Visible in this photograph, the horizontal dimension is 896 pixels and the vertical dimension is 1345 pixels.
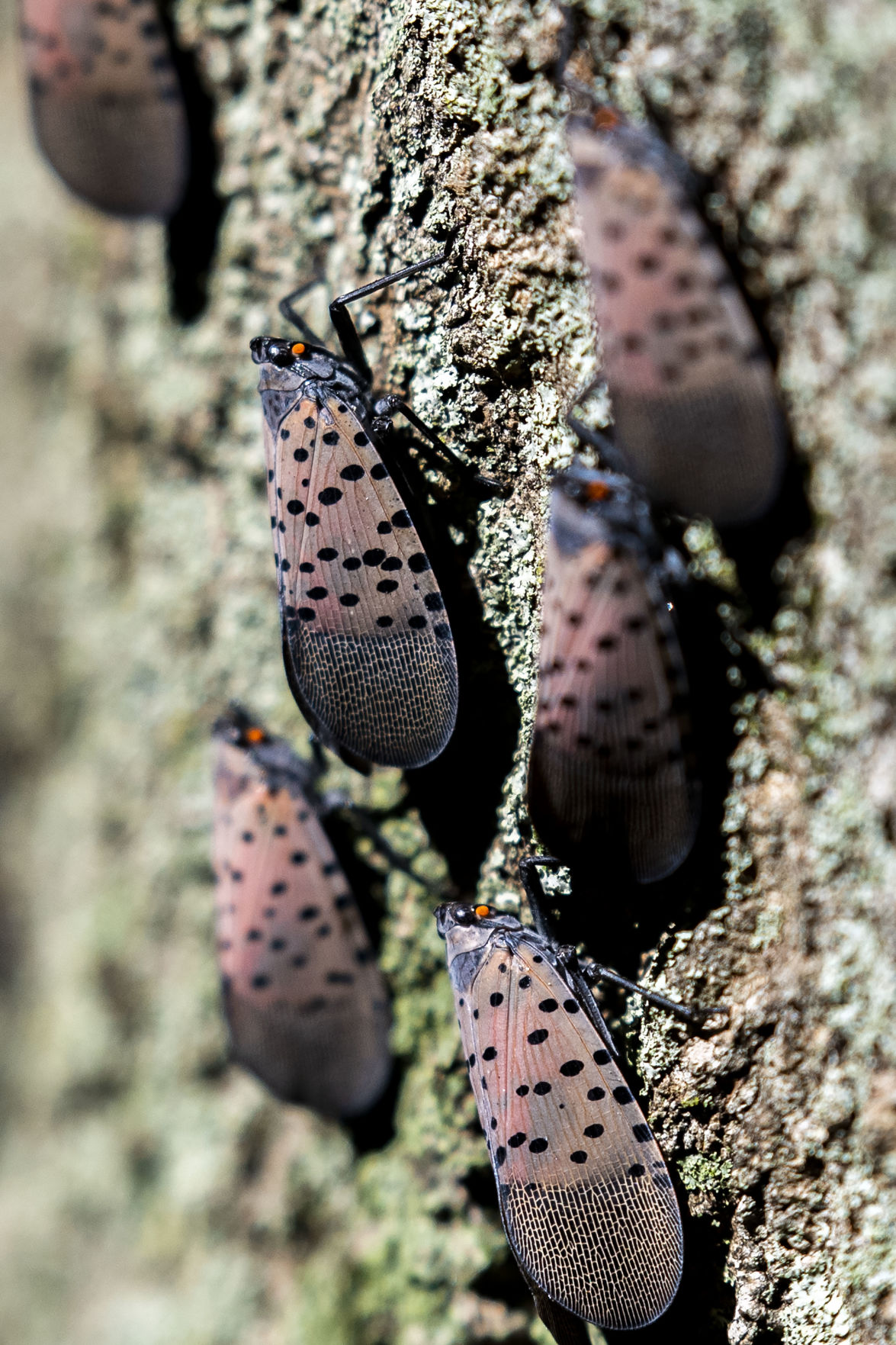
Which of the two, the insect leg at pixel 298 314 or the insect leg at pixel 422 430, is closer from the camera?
the insect leg at pixel 422 430

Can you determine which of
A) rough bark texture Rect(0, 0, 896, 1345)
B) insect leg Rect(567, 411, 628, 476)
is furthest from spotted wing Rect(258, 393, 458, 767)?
insect leg Rect(567, 411, 628, 476)

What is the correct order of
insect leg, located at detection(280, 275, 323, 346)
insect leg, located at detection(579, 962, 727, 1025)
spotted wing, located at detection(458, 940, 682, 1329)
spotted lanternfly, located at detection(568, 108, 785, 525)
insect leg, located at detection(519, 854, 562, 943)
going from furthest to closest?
insect leg, located at detection(280, 275, 323, 346), insect leg, located at detection(519, 854, 562, 943), insect leg, located at detection(579, 962, 727, 1025), spotted wing, located at detection(458, 940, 682, 1329), spotted lanternfly, located at detection(568, 108, 785, 525)

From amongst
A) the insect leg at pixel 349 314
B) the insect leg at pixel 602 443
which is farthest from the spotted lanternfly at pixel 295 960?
the insect leg at pixel 602 443

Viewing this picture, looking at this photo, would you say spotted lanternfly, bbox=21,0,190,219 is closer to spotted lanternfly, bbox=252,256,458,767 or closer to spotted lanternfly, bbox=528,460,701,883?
spotted lanternfly, bbox=252,256,458,767

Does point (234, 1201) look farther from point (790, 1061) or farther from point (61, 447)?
point (61, 447)

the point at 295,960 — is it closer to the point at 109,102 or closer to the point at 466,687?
the point at 466,687

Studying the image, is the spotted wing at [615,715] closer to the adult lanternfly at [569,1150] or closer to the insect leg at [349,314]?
the adult lanternfly at [569,1150]
